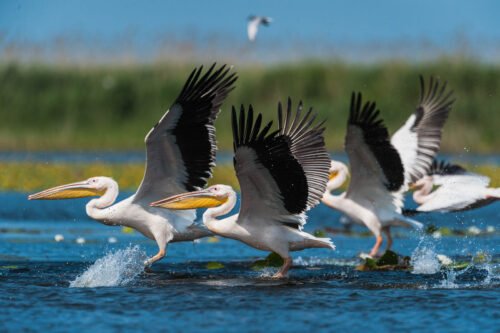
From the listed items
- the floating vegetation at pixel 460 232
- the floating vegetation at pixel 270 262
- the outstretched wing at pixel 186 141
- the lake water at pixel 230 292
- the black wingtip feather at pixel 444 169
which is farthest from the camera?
the black wingtip feather at pixel 444 169

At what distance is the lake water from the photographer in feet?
22.9

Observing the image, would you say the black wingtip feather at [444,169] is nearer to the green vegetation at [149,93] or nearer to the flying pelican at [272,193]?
the flying pelican at [272,193]

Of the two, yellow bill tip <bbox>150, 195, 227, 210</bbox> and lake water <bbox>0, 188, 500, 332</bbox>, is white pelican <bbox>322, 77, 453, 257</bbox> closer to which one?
lake water <bbox>0, 188, 500, 332</bbox>

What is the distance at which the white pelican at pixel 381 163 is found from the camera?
1005cm

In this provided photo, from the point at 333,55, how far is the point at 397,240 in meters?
11.1

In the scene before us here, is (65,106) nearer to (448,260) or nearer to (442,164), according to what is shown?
(442,164)

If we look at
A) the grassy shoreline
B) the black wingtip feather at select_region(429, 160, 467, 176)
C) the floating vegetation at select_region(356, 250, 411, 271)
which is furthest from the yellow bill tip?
the grassy shoreline

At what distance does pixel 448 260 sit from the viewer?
9.63 meters

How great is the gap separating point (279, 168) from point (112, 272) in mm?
1562

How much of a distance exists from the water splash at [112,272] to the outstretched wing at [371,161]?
7.58ft

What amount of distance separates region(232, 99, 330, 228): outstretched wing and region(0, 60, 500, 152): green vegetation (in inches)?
457

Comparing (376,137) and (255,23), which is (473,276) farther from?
(255,23)

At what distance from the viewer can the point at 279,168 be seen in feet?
26.8

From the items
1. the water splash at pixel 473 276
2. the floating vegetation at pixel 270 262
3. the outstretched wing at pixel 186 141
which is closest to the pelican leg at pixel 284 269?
the floating vegetation at pixel 270 262
